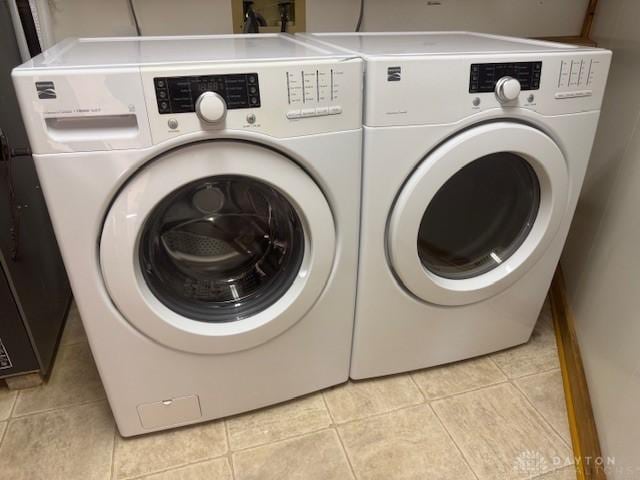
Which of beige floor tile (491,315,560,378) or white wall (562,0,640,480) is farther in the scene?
beige floor tile (491,315,560,378)

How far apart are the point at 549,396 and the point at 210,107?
1066 millimetres

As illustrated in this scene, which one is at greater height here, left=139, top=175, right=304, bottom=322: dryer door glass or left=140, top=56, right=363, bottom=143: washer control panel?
left=140, top=56, right=363, bottom=143: washer control panel

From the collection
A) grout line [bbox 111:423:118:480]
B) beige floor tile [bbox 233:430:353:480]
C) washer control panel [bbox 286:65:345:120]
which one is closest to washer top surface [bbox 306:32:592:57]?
washer control panel [bbox 286:65:345:120]

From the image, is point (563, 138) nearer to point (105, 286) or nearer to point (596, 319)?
point (596, 319)

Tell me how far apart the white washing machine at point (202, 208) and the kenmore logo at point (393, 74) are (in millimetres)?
57

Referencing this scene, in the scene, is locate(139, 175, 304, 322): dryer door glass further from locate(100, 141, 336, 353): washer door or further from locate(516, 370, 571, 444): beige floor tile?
locate(516, 370, 571, 444): beige floor tile

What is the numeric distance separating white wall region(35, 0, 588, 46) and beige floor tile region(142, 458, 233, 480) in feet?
3.62

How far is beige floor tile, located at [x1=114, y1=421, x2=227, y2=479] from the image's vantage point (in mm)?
1015

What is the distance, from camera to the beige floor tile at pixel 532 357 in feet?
4.19

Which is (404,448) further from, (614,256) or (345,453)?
(614,256)

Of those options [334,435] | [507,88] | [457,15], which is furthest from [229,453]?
[457,15]

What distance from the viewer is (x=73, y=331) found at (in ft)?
4.59

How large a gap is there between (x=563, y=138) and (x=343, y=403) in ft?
2.58

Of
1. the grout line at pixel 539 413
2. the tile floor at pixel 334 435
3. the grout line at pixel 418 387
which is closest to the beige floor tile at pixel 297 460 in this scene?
the tile floor at pixel 334 435
